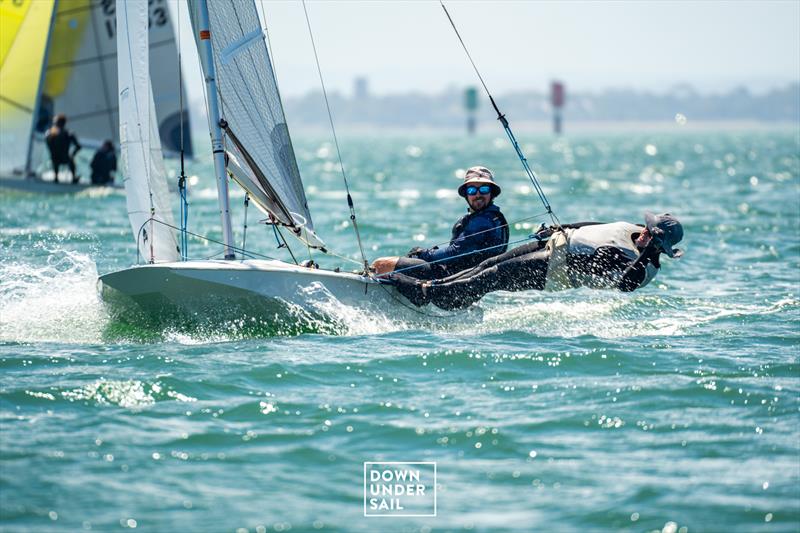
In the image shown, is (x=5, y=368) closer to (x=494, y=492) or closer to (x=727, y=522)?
(x=494, y=492)

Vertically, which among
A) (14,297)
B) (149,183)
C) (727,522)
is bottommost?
(727,522)

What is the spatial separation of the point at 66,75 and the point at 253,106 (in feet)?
50.3

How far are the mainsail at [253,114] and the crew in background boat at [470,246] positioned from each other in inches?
36.9

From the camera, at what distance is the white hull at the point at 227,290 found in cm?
796

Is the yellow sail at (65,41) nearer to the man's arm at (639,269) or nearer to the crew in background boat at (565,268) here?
the crew in background boat at (565,268)

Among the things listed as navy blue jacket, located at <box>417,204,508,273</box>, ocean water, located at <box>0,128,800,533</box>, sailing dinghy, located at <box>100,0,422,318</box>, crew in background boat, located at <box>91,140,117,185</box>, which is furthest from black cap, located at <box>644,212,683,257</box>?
crew in background boat, located at <box>91,140,117,185</box>

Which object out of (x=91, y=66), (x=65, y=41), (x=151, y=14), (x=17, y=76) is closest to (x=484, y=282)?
(x=17, y=76)

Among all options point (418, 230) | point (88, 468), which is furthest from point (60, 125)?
point (88, 468)

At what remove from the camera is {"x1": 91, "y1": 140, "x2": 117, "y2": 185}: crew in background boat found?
21.6m

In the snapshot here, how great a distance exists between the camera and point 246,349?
7.93m

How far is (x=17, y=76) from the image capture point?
2131 centimetres

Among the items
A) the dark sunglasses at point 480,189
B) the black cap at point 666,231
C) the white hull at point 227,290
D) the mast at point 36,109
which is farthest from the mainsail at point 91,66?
the black cap at point 666,231

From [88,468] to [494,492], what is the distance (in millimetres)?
1844

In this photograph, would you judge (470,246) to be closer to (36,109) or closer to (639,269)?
(639,269)
